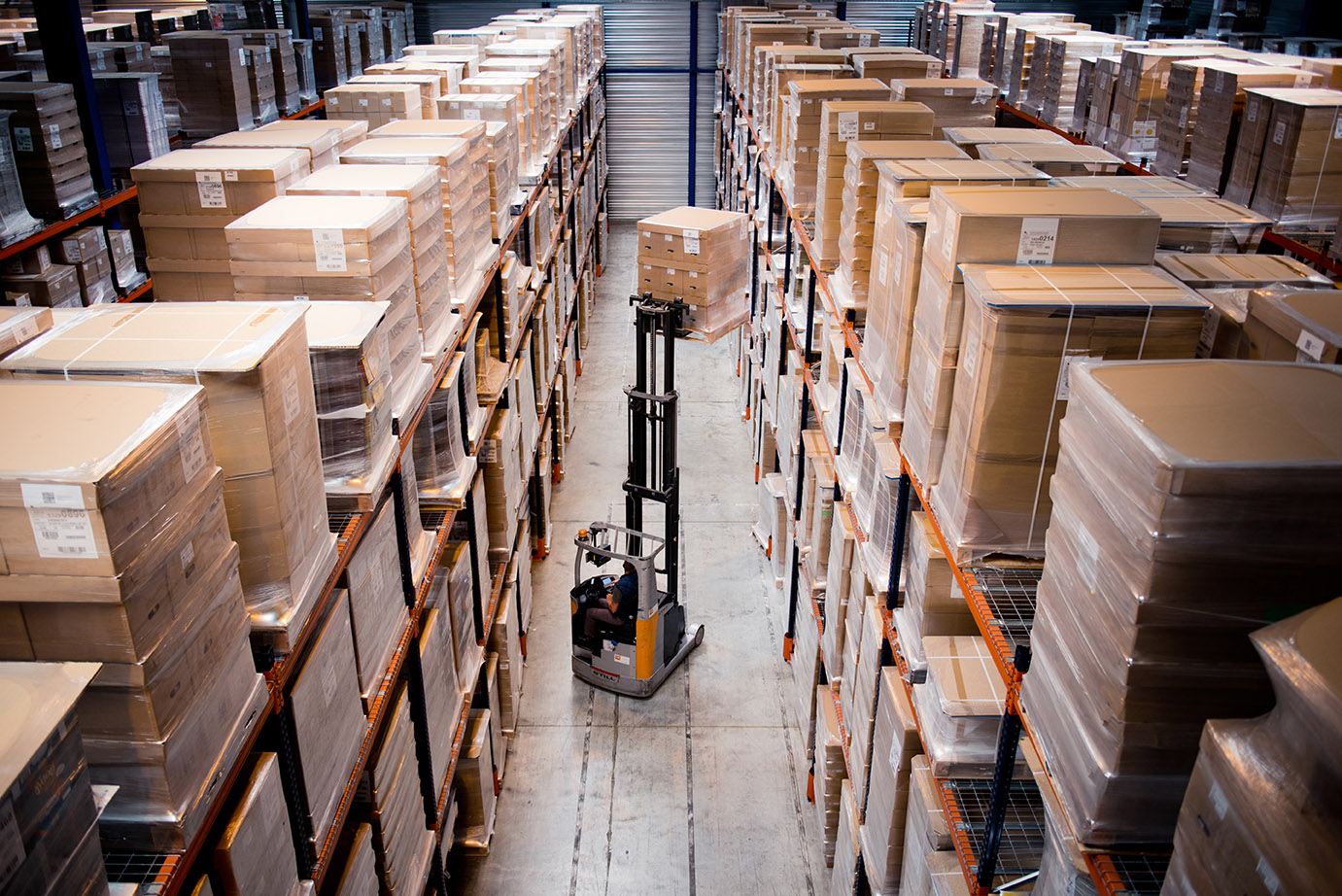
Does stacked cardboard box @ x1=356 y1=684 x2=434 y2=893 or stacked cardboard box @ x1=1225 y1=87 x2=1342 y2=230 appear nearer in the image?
stacked cardboard box @ x1=356 y1=684 x2=434 y2=893

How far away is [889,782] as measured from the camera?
3834 millimetres

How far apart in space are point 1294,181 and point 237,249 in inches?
217

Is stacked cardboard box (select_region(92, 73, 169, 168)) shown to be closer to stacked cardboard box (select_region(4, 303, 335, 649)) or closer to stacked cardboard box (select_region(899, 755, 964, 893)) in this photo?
stacked cardboard box (select_region(4, 303, 335, 649))

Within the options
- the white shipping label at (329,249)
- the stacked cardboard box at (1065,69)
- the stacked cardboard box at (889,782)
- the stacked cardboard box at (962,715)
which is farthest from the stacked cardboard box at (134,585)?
the stacked cardboard box at (1065,69)

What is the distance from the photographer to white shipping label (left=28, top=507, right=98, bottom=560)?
1.91 m

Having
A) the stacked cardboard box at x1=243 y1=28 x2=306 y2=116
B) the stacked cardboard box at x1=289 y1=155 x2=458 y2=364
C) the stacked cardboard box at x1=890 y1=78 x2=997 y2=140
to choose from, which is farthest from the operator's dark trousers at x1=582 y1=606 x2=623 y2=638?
the stacked cardboard box at x1=243 y1=28 x2=306 y2=116

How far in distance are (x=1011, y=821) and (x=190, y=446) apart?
2926mm

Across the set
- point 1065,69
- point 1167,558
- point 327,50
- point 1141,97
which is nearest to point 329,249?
point 1167,558

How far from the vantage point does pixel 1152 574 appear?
1983 mm

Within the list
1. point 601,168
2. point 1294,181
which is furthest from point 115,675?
point 601,168

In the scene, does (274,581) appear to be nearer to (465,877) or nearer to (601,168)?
(465,877)

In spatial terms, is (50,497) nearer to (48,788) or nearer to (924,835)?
(48,788)

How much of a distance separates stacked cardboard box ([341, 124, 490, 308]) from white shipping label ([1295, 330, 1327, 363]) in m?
3.65

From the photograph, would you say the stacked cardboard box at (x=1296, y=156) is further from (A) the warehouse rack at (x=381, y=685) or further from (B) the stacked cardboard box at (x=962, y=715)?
(A) the warehouse rack at (x=381, y=685)
